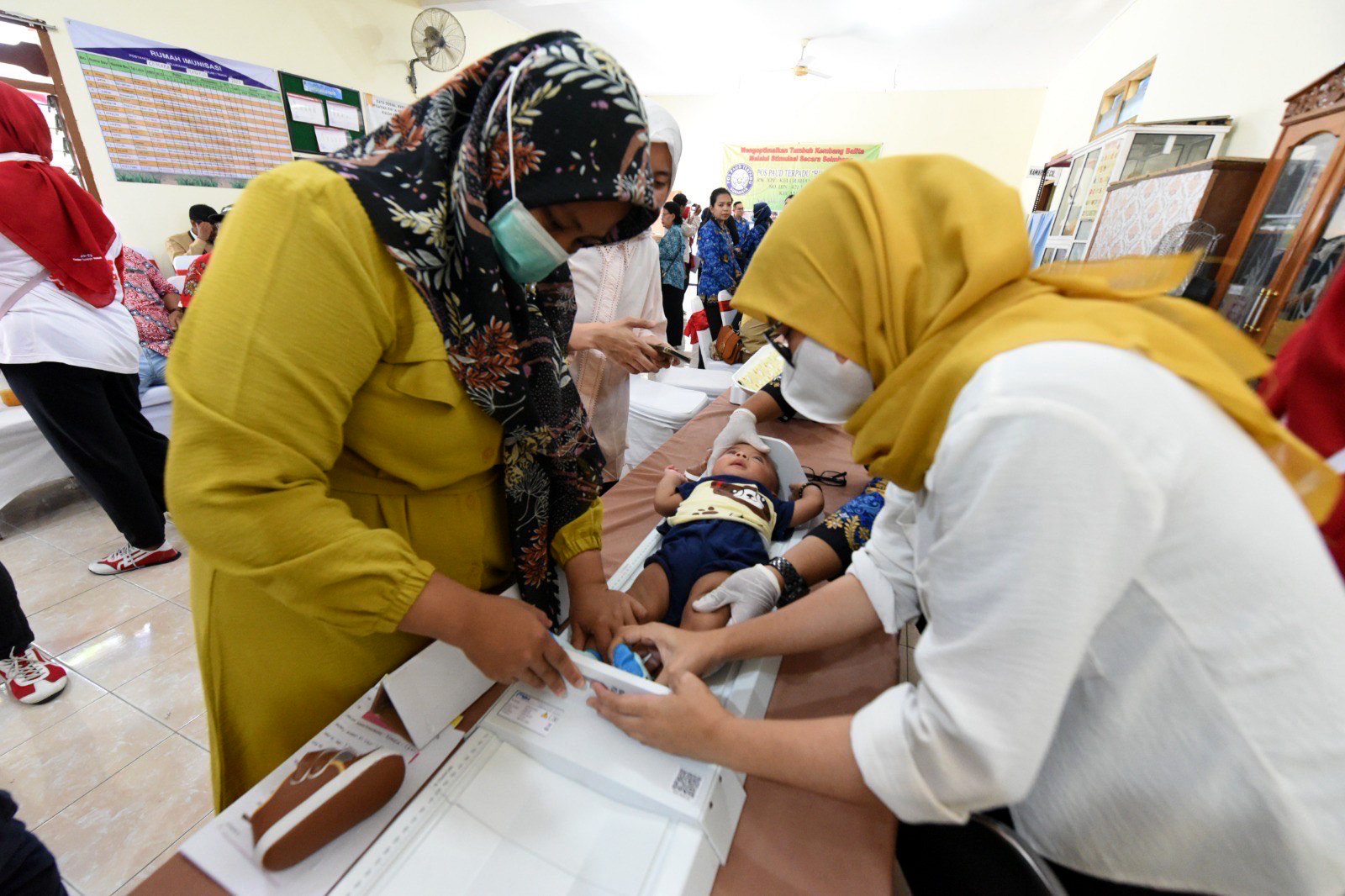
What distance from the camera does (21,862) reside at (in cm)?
80

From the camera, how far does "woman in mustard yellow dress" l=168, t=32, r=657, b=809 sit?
559 mm

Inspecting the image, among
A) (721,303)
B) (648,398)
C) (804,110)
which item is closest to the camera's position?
(648,398)

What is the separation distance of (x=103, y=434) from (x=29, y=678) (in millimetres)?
1048

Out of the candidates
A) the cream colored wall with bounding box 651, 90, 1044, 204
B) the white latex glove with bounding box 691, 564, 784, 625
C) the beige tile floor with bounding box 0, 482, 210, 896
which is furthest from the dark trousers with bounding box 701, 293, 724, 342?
the cream colored wall with bounding box 651, 90, 1044, 204

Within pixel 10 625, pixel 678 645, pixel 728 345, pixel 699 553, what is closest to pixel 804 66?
pixel 728 345

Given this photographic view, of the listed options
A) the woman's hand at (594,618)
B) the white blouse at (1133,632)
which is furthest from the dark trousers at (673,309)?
the white blouse at (1133,632)

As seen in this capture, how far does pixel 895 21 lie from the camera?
19.7ft

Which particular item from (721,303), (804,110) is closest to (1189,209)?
(721,303)

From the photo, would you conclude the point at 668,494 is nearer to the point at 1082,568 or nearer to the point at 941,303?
the point at 941,303

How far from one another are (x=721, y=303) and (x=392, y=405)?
4528mm

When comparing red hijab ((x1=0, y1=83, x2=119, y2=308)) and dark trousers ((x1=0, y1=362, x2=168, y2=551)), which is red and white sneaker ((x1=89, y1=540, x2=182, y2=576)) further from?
red hijab ((x1=0, y1=83, x2=119, y2=308))

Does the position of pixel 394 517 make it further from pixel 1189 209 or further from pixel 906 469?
pixel 1189 209

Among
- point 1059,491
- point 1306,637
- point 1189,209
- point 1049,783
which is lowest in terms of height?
point 1049,783

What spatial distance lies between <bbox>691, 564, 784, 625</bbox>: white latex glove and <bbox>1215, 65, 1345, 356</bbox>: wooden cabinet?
9.08 feet
